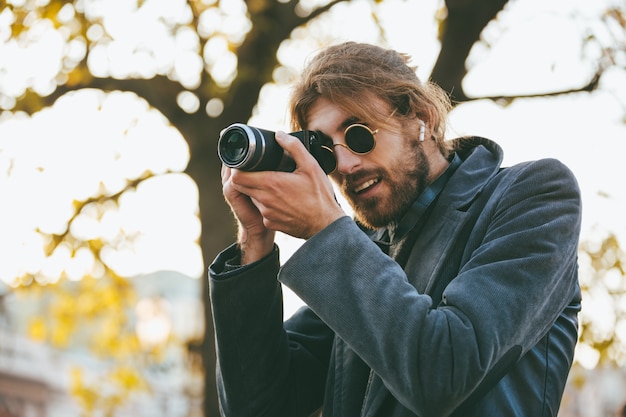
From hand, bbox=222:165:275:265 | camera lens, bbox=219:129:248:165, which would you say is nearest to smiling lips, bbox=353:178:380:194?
hand, bbox=222:165:275:265

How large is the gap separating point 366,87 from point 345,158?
0.26m

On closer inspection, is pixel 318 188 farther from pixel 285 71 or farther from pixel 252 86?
pixel 285 71

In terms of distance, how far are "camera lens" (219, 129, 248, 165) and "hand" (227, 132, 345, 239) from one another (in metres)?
0.04

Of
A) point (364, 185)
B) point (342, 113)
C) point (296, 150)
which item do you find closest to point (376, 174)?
point (364, 185)

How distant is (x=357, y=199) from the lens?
2137 millimetres

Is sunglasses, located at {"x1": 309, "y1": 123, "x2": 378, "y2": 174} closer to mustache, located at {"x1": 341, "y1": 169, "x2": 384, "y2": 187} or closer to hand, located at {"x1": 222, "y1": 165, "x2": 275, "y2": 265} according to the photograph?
mustache, located at {"x1": 341, "y1": 169, "x2": 384, "y2": 187}

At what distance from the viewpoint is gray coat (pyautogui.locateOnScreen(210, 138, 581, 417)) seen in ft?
5.05

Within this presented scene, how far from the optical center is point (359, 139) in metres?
2.09

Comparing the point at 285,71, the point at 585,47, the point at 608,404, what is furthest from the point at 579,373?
the point at 608,404

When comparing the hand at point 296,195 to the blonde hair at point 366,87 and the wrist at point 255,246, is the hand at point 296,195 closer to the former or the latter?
the wrist at point 255,246

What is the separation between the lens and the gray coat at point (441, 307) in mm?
1540

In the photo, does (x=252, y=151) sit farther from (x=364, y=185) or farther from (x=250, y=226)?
(x=364, y=185)

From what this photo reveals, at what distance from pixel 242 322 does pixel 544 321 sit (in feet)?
2.57

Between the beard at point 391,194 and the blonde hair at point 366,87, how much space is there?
15cm
